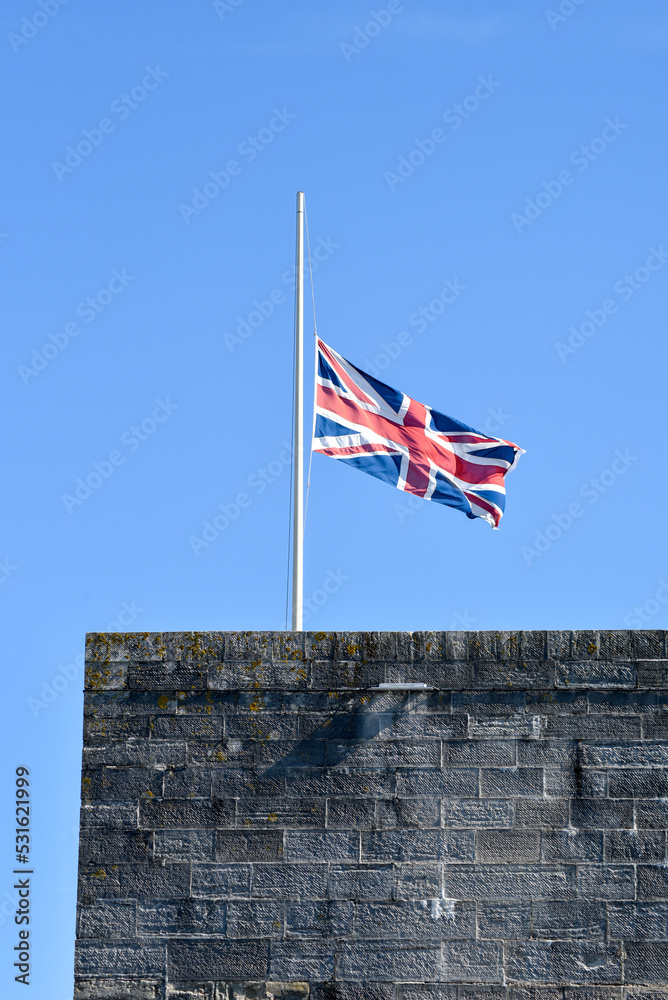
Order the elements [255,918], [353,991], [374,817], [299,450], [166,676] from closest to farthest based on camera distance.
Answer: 1. [353,991]
2. [255,918]
3. [374,817]
4. [166,676]
5. [299,450]

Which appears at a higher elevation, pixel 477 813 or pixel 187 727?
pixel 187 727

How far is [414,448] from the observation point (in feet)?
35.7

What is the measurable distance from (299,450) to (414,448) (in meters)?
1.01

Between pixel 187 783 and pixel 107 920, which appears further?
pixel 187 783

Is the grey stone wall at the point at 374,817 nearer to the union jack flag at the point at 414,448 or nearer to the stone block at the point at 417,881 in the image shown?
the stone block at the point at 417,881

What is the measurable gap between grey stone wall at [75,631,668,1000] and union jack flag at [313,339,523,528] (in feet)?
9.50

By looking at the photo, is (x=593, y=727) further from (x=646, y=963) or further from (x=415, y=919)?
(x=415, y=919)

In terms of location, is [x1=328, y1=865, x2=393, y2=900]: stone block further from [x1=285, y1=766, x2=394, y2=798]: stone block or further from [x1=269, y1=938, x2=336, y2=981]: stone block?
[x1=285, y1=766, x2=394, y2=798]: stone block

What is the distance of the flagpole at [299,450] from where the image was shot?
31.2 feet

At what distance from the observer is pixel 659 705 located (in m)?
7.95

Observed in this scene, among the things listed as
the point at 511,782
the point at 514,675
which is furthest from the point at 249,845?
the point at 514,675

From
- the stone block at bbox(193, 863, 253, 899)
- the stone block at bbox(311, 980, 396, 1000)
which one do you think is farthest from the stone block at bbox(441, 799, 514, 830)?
the stone block at bbox(193, 863, 253, 899)

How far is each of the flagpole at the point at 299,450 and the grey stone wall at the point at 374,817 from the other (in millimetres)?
1079

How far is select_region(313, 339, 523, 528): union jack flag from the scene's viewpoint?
35.3 ft
